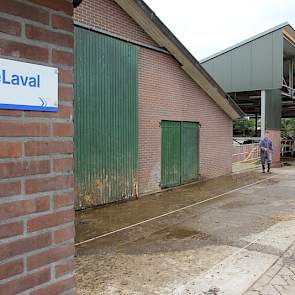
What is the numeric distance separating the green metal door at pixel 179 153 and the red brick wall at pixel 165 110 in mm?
270

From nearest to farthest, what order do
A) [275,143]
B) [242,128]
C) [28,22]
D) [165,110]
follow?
[28,22]
[165,110]
[275,143]
[242,128]

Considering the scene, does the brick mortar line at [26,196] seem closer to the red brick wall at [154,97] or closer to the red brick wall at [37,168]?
the red brick wall at [37,168]

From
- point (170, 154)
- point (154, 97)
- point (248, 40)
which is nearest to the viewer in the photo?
point (154, 97)

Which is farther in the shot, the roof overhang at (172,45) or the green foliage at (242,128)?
the green foliage at (242,128)

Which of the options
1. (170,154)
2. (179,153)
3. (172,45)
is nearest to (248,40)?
(172,45)

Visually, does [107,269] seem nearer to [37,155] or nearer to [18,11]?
[37,155]

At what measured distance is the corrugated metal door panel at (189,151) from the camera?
545 inches

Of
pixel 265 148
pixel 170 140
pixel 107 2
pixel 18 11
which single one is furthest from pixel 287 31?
pixel 18 11

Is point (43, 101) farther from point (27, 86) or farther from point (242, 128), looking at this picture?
point (242, 128)

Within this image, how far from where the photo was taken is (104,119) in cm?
1022

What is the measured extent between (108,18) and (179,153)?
529 centimetres

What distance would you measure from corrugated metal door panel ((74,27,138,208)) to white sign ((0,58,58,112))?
24.3 ft

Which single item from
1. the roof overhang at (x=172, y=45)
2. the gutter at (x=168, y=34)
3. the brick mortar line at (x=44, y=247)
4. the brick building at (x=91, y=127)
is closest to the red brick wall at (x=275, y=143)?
the brick building at (x=91, y=127)

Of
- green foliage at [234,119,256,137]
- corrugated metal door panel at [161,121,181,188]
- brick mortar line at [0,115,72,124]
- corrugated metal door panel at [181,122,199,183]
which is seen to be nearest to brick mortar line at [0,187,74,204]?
brick mortar line at [0,115,72,124]
